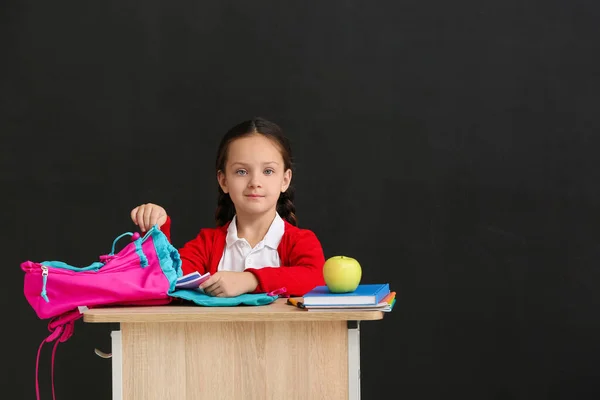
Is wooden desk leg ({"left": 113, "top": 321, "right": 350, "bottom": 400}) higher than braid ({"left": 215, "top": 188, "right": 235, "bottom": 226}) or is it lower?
lower

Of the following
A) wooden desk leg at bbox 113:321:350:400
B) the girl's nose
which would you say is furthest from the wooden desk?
the girl's nose

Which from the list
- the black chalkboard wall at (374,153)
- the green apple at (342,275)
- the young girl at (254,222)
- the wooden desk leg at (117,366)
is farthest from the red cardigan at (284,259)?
the black chalkboard wall at (374,153)

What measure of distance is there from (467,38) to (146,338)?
216 cm

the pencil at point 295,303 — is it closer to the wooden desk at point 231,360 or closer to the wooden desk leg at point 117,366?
the wooden desk at point 231,360

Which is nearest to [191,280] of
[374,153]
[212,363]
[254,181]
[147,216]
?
[212,363]

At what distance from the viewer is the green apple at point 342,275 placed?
2037 millimetres

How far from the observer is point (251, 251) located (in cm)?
257

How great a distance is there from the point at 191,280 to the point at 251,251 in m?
0.48

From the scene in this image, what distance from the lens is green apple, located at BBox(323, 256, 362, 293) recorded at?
2037mm

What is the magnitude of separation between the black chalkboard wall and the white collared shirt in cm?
114

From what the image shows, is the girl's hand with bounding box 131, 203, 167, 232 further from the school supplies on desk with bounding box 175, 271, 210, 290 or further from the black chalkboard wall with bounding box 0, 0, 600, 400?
the black chalkboard wall with bounding box 0, 0, 600, 400

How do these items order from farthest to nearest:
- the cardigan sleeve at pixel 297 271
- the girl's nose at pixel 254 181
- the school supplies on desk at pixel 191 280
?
the girl's nose at pixel 254 181 < the cardigan sleeve at pixel 297 271 < the school supplies on desk at pixel 191 280

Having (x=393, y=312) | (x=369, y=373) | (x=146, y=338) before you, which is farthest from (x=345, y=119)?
(x=146, y=338)

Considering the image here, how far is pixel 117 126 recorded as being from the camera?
12.5ft
